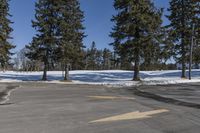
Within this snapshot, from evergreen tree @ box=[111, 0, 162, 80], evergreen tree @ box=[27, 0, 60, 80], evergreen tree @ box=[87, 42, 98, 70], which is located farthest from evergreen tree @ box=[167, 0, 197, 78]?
evergreen tree @ box=[87, 42, 98, 70]

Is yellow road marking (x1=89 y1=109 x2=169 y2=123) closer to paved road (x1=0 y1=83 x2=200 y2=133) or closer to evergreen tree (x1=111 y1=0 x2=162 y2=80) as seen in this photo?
paved road (x1=0 y1=83 x2=200 y2=133)

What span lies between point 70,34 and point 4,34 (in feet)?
26.2

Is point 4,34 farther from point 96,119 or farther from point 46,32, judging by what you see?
point 96,119

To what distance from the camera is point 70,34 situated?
44.3m

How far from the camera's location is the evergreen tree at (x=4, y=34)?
43906 mm

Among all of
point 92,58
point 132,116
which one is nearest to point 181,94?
point 132,116

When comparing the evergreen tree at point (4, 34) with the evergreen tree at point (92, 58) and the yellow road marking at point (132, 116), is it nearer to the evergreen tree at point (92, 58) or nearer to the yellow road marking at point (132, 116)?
the yellow road marking at point (132, 116)

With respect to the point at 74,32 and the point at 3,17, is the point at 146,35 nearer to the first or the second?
the point at 74,32

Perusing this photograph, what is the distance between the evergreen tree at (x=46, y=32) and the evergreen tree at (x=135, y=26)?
8525 mm

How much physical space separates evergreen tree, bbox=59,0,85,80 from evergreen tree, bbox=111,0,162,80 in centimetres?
653

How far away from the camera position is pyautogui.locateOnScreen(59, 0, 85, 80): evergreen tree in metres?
43.9

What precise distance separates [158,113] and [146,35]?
93.9 ft

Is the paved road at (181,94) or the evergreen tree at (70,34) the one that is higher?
the evergreen tree at (70,34)

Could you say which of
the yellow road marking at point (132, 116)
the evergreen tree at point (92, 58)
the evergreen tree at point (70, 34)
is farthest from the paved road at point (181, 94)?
the evergreen tree at point (92, 58)
